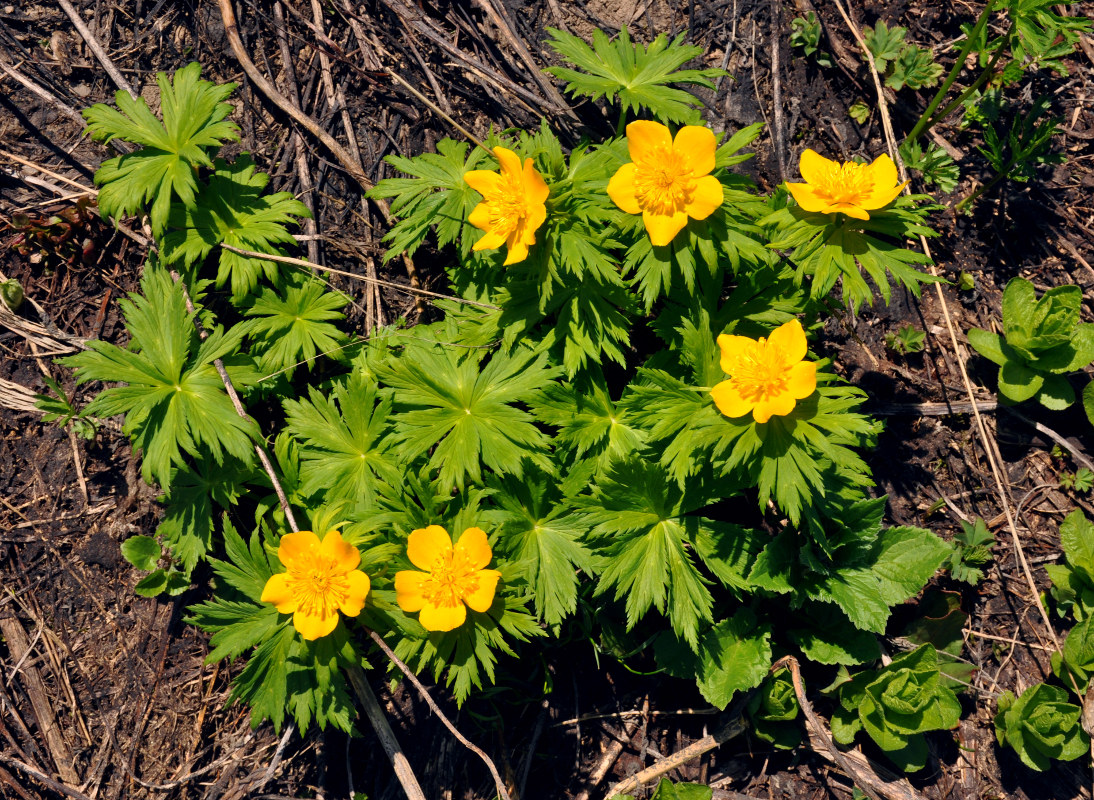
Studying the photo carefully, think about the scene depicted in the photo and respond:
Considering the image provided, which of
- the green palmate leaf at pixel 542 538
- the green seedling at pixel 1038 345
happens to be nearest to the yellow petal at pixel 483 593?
the green palmate leaf at pixel 542 538

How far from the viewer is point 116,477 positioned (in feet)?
15.8

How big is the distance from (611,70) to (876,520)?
9.55ft

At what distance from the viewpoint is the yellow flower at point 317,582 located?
3531mm

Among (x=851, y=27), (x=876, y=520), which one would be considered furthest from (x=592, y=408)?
(x=851, y=27)

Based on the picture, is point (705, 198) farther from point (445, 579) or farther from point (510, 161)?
point (445, 579)

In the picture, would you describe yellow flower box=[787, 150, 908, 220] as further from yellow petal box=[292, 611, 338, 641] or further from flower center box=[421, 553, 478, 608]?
yellow petal box=[292, 611, 338, 641]

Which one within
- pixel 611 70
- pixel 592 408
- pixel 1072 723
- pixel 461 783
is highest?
pixel 611 70

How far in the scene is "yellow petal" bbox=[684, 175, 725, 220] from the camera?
11.1 ft

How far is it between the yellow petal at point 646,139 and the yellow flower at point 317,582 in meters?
2.22

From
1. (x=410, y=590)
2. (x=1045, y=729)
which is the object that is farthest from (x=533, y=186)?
(x=1045, y=729)

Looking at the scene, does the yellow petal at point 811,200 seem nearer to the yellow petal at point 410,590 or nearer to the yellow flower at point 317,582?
the yellow petal at point 410,590

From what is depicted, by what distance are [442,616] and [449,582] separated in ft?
0.53

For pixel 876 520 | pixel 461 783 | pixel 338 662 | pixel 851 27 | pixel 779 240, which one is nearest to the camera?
pixel 779 240

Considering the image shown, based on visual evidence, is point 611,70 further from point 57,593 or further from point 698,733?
point 57,593
